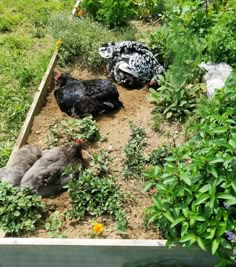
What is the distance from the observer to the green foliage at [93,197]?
12.8 feet

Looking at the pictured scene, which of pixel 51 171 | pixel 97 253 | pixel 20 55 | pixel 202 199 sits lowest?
pixel 20 55

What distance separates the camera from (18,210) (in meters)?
3.82

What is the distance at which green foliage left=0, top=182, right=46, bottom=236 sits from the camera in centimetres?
376

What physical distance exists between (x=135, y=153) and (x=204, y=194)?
1302 mm

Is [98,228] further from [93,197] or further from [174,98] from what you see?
[174,98]

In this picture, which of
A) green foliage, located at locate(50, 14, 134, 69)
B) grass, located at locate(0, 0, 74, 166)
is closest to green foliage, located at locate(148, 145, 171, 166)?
grass, located at locate(0, 0, 74, 166)

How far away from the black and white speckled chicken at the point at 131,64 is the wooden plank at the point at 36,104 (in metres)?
0.65

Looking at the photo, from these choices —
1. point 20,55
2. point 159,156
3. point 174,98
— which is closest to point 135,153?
point 159,156

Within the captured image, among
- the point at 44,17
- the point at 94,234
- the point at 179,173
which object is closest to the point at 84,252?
the point at 94,234

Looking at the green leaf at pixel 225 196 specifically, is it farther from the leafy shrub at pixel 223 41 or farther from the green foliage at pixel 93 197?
the leafy shrub at pixel 223 41

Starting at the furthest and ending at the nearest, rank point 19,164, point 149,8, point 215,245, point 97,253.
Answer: point 149,8 → point 19,164 → point 97,253 → point 215,245

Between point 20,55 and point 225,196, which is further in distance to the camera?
point 20,55

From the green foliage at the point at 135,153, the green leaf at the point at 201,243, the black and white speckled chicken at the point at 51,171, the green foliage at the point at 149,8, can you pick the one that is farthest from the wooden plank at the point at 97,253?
the green foliage at the point at 149,8

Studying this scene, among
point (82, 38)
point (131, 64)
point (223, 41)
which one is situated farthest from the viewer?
point (82, 38)
